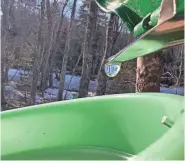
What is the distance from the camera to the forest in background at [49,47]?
472 centimetres

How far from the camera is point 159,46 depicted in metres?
0.34

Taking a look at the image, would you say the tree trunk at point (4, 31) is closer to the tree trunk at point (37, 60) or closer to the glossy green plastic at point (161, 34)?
the tree trunk at point (37, 60)

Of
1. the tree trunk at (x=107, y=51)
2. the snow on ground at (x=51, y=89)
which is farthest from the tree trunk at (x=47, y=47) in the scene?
the tree trunk at (x=107, y=51)

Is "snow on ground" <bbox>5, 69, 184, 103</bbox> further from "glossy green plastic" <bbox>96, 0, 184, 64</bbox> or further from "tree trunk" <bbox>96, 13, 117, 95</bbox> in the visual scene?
"glossy green plastic" <bbox>96, 0, 184, 64</bbox>

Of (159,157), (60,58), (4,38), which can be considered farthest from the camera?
(60,58)

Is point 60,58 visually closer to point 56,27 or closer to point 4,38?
point 56,27

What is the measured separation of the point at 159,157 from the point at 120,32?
470cm

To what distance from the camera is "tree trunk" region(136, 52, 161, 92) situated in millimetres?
1962

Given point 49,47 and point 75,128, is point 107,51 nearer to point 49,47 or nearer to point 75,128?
point 49,47

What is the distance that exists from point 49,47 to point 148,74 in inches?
138

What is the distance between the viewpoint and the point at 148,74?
6.59ft

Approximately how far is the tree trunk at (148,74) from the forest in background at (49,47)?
246 cm

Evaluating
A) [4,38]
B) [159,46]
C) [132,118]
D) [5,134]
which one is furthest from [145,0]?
[4,38]

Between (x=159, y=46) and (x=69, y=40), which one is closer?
(x=159, y=46)
